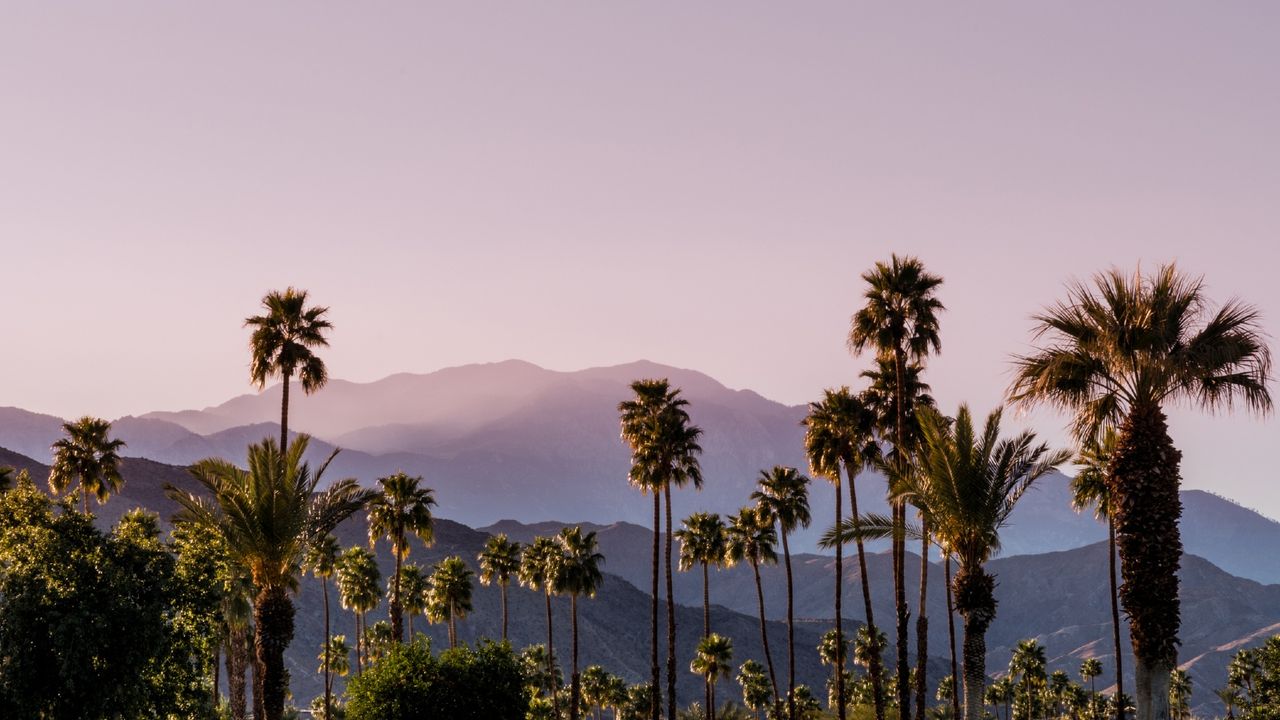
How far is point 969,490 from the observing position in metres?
25.9

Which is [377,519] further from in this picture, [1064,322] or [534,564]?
[1064,322]

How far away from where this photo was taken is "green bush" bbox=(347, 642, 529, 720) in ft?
117

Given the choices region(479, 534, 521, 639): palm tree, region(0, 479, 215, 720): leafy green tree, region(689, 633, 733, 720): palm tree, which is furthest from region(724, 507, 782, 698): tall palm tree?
region(0, 479, 215, 720): leafy green tree

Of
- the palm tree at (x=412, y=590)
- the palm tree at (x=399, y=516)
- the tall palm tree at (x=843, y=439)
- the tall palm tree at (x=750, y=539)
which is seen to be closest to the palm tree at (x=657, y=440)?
the tall palm tree at (x=843, y=439)

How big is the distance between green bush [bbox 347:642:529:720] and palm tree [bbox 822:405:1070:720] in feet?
50.2

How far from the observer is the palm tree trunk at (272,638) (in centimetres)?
2945

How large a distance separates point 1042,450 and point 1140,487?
17.9 ft

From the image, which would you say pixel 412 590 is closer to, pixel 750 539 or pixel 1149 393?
pixel 750 539

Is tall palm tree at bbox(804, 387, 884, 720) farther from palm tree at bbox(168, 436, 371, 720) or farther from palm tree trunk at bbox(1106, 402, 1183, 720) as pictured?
palm tree trunk at bbox(1106, 402, 1183, 720)

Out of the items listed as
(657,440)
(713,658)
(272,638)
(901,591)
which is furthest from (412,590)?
(272,638)

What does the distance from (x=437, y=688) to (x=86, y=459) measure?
3886 centimetres

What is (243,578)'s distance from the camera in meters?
50.2

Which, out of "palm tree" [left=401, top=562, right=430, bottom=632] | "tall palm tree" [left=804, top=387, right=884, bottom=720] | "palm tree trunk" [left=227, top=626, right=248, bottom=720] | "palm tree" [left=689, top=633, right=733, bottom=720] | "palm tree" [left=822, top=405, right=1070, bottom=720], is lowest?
"palm tree" [left=689, top=633, right=733, bottom=720]

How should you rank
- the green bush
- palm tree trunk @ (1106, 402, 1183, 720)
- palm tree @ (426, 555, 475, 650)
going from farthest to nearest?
palm tree @ (426, 555, 475, 650), the green bush, palm tree trunk @ (1106, 402, 1183, 720)
